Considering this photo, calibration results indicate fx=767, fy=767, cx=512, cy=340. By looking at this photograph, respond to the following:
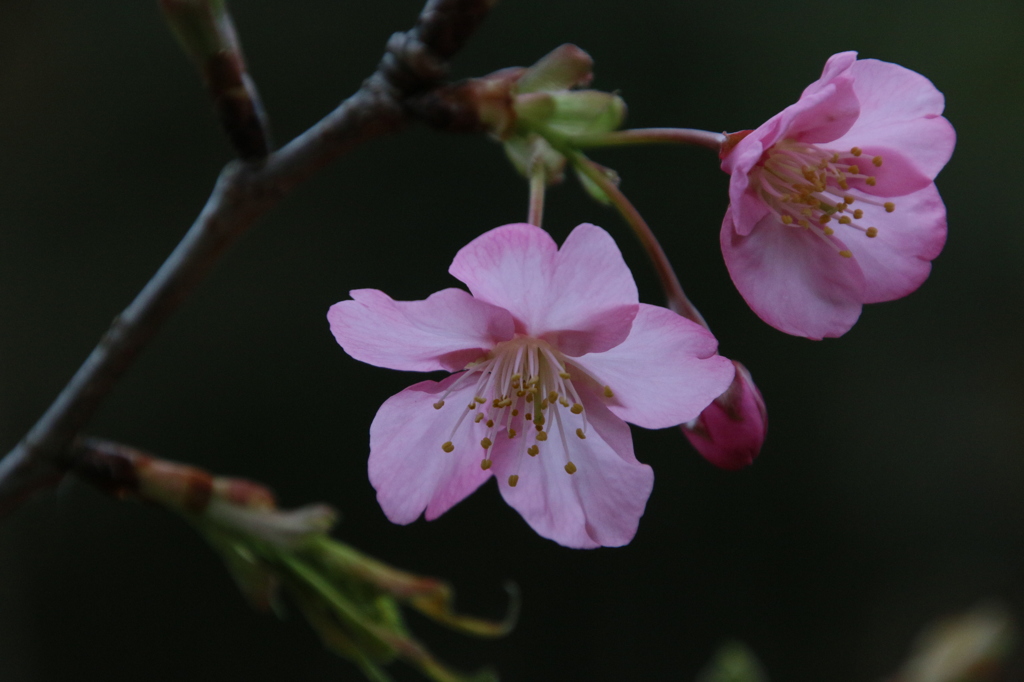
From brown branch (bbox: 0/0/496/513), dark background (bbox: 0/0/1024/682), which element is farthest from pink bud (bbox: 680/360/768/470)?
dark background (bbox: 0/0/1024/682)

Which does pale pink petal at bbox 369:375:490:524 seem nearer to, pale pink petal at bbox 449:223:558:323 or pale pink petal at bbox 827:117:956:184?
pale pink petal at bbox 449:223:558:323

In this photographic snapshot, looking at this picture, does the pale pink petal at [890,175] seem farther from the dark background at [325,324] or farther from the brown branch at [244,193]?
the dark background at [325,324]

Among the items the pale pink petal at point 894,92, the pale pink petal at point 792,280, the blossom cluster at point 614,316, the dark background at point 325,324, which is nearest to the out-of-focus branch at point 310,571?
the blossom cluster at point 614,316

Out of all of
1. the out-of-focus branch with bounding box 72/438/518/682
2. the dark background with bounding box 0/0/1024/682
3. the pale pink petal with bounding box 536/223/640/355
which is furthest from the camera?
the dark background with bounding box 0/0/1024/682

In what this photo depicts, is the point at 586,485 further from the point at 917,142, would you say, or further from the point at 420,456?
the point at 917,142

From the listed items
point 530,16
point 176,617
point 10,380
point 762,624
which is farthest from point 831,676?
point 10,380

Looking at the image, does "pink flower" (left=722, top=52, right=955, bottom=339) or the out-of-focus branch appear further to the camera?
the out-of-focus branch

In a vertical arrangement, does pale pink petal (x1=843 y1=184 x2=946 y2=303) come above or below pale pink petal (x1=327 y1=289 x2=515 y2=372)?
below
